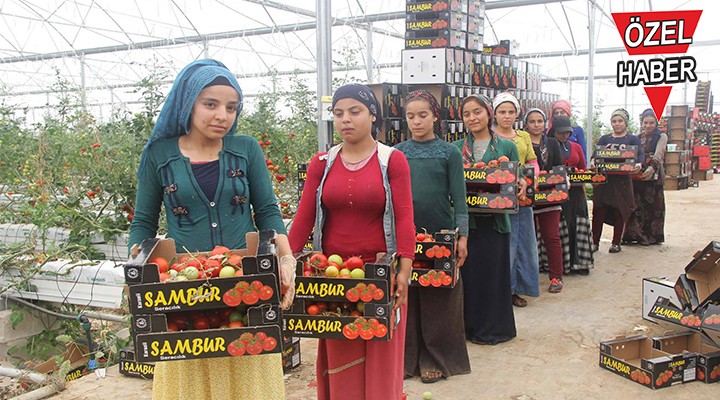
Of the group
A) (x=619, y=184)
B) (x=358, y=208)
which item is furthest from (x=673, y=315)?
(x=619, y=184)

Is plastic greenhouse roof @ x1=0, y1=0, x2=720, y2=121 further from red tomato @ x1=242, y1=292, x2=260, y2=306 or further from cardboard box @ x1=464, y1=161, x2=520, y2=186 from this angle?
red tomato @ x1=242, y1=292, x2=260, y2=306

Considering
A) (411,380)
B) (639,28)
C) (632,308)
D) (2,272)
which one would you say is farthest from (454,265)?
(639,28)

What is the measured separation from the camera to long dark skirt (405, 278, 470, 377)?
365 cm

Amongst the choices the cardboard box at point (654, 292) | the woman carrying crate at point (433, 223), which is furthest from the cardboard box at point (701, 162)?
the woman carrying crate at point (433, 223)

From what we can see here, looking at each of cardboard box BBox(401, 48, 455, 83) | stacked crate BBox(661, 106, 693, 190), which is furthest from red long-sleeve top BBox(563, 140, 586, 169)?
stacked crate BBox(661, 106, 693, 190)

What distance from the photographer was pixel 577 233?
6.45 m

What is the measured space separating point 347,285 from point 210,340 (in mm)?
647

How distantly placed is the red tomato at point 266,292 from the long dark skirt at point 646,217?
7.00 meters

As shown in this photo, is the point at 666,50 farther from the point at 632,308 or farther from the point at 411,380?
the point at 411,380

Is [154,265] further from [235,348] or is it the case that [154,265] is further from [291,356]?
[291,356]

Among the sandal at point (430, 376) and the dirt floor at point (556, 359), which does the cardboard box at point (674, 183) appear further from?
the sandal at point (430, 376)

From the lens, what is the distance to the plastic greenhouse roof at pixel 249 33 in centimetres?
1593

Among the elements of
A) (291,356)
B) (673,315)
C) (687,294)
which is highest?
(687,294)

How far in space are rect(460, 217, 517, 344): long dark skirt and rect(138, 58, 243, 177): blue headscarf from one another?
246 centimetres
